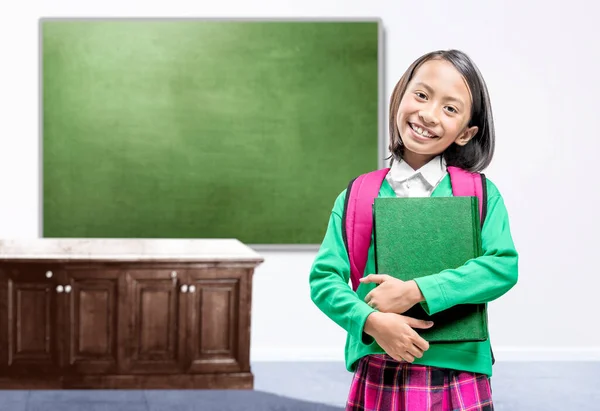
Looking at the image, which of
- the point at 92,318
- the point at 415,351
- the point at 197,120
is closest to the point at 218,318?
the point at 92,318

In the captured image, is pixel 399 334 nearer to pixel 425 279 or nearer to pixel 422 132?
pixel 425 279

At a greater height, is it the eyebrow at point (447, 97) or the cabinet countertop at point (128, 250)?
the eyebrow at point (447, 97)

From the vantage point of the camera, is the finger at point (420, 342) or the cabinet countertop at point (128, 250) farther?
the cabinet countertop at point (128, 250)

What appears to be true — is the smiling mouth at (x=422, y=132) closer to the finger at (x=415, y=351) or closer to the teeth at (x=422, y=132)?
the teeth at (x=422, y=132)

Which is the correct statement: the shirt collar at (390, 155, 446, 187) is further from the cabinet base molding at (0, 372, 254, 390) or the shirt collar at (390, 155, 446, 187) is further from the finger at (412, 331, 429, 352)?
the cabinet base molding at (0, 372, 254, 390)

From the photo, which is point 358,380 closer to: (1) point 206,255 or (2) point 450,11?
(1) point 206,255

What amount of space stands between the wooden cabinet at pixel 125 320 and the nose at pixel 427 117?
2263 millimetres

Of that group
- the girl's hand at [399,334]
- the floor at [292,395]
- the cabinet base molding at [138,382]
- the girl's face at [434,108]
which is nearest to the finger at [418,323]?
the girl's hand at [399,334]

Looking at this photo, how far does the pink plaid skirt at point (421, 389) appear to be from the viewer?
3.19 ft

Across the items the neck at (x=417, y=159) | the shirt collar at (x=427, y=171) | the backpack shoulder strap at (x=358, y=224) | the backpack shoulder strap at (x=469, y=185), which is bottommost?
the backpack shoulder strap at (x=358, y=224)

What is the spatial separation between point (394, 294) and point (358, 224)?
0.41 feet

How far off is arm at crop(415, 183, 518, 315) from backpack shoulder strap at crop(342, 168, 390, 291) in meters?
0.11

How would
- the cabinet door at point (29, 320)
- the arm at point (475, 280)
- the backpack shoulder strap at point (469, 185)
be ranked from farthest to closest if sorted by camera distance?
the cabinet door at point (29, 320) < the backpack shoulder strap at point (469, 185) < the arm at point (475, 280)

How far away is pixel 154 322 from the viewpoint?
319cm
